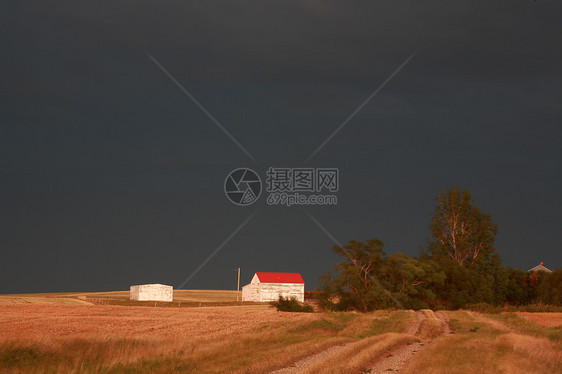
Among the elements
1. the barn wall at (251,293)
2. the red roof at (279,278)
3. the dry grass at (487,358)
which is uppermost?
the red roof at (279,278)

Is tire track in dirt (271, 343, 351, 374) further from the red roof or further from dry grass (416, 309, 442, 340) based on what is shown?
the red roof

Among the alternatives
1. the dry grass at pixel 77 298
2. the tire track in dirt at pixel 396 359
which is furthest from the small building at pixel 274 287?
the tire track in dirt at pixel 396 359

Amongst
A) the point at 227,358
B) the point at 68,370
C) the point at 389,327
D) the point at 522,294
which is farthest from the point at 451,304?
the point at 68,370

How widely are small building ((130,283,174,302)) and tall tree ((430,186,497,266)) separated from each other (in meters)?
60.5

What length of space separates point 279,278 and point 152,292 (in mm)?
27803

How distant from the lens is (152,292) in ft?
396

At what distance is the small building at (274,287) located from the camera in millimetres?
110750

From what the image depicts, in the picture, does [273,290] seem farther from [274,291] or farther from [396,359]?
[396,359]

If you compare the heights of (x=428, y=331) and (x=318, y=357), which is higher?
(x=318, y=357)

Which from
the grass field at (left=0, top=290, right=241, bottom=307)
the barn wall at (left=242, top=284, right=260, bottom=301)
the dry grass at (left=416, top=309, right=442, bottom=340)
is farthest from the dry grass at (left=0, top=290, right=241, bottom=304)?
the dry grass at (left=416, top=309, right=442, bottom=340)

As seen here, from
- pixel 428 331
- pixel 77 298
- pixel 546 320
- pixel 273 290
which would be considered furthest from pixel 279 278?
pixel 428 331

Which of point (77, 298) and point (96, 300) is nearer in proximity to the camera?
point (96, 300)

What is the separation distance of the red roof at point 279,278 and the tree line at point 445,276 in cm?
3415

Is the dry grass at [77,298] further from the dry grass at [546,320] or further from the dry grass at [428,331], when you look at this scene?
the dry grass at [428,331]
